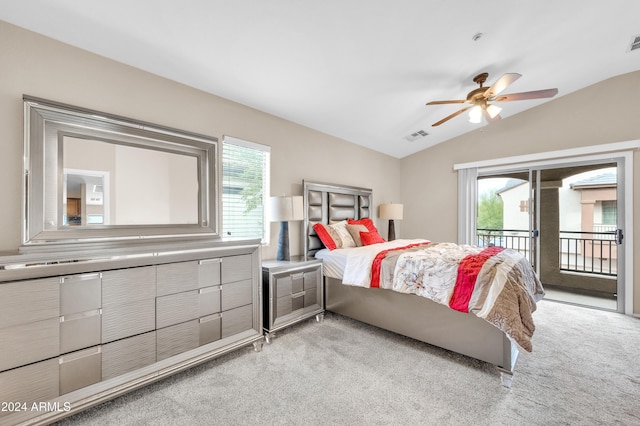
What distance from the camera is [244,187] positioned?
129 inches

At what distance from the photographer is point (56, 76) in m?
2.04

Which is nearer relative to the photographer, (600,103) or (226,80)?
(226,80)

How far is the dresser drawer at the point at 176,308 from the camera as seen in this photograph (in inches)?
81.3

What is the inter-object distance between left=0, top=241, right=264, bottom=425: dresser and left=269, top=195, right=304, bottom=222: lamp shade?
2.59ft

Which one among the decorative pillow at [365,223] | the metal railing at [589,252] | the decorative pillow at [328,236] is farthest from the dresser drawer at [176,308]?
the metal railing at [589,252]

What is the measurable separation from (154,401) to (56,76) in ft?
8.35

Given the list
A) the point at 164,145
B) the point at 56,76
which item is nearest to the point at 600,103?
the point at 164,145

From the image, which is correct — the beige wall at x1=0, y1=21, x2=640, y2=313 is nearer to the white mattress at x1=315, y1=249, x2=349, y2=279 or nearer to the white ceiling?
the white ceiling

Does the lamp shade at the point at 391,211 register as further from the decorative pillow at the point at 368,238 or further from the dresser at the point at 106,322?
the dresser at the point at 106,322

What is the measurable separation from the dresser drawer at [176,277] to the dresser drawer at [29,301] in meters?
0.57

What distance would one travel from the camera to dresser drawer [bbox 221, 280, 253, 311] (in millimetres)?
2441

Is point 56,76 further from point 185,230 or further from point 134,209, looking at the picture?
point 185,230

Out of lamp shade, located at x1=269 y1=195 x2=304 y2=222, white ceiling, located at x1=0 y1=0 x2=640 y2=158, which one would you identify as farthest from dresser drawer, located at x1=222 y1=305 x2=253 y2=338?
white ceiling, located at x1=0 y1=0 x2=640 y2=158

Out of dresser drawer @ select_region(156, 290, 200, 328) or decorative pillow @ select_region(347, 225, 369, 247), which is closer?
dresser drawer @ select_region(156, 290, 200, 328)
